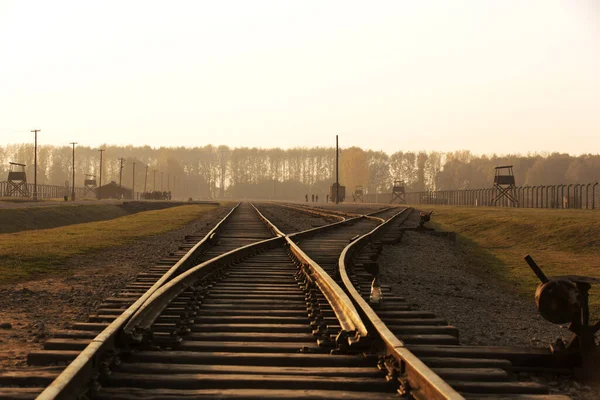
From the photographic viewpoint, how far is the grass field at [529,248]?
14.6 m

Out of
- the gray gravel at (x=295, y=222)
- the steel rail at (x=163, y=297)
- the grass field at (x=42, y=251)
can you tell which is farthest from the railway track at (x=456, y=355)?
the gray gravel at (x=295, y=222)

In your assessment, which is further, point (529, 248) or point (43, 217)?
point (43, 217)

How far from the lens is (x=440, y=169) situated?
624 feet

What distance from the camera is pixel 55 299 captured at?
8367mm

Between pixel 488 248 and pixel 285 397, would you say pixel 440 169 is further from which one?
pixel 285 397

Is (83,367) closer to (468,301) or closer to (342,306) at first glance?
(342,306)

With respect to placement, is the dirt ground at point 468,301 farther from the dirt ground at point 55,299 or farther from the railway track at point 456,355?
the dirt ground at point 55,299

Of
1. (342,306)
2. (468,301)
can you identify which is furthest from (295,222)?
(342,306)

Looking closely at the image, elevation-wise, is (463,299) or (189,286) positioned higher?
(189,286)

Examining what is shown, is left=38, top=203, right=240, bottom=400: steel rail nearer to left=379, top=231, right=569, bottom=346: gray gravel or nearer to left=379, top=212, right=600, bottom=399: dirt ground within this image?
left=379, top=212, right=600, bottom=399: dirt ground

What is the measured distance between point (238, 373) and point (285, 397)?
585mm

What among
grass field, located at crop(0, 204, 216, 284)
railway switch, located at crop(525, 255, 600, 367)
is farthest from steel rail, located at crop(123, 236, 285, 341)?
grass field, located at crop(0, 204, 216, 284)

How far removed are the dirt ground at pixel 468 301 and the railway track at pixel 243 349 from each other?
0.84 metres

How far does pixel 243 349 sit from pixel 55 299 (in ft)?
14.2
